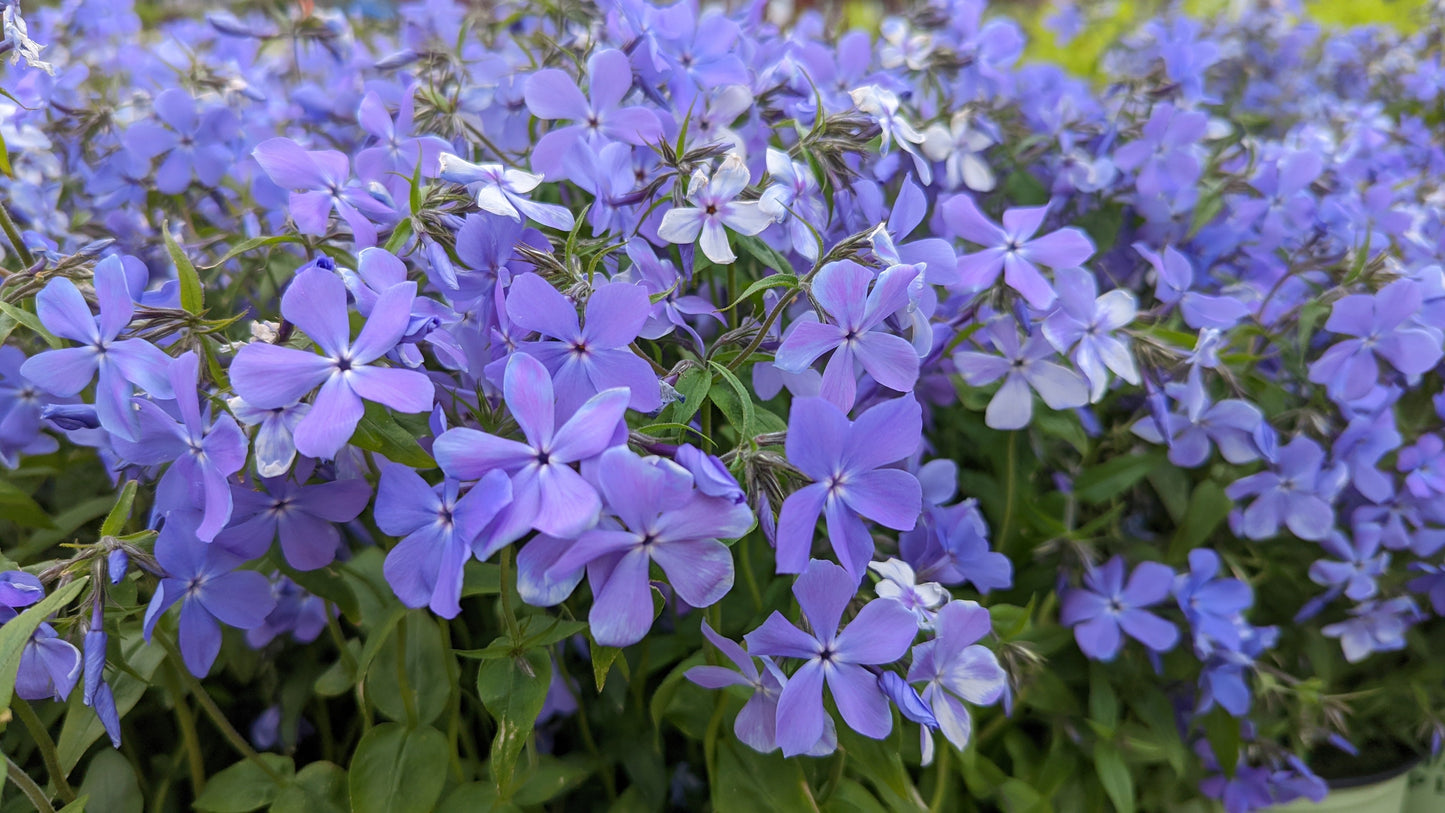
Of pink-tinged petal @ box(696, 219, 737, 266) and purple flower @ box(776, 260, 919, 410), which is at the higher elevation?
pink-tinged petal @ box(696, 219, 737, 266)

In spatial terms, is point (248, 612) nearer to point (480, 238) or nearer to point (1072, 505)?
point (480, 238)

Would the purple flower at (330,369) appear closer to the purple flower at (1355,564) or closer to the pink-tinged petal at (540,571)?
the pink-tinged petal at (540,571)

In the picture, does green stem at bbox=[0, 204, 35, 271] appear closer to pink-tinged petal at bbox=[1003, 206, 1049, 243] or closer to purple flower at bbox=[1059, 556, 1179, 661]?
pink-tinged petal at bbox=[1003, 206, 1049, 243]

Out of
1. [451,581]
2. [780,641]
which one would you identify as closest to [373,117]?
[451,581]

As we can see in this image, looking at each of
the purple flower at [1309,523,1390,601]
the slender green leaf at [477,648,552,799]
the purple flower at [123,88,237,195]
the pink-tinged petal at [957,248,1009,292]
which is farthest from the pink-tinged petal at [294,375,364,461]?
the purple flower at [1309,523,1390,601]

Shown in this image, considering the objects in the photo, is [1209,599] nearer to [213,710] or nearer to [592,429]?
[592,429]
